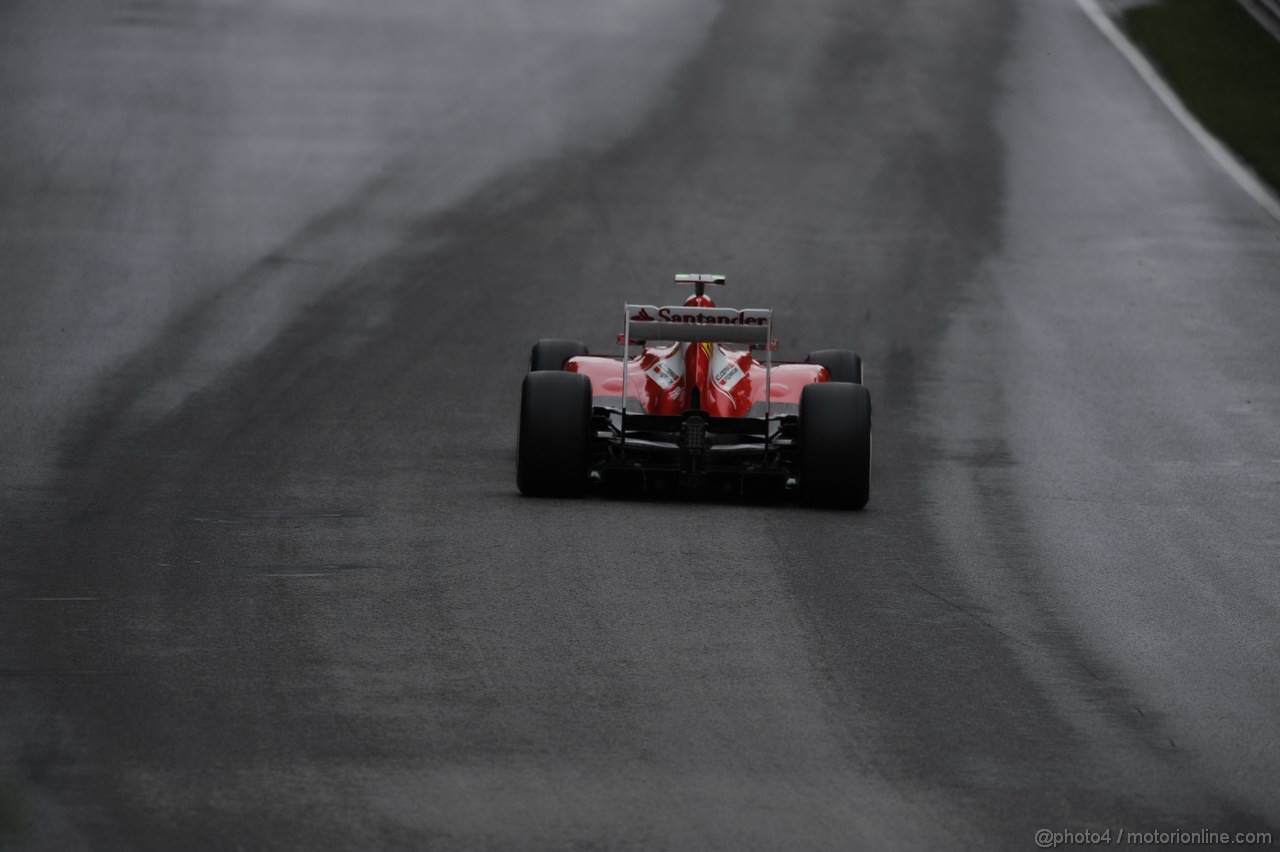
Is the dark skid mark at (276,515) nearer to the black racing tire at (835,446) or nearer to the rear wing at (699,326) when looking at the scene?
the rear wing at (699,326)

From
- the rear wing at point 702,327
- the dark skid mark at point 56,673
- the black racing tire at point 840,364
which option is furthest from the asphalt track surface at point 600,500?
the rear wing at point 702,327

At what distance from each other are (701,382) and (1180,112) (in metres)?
17.8

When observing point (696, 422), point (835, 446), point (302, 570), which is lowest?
point (302, 570)

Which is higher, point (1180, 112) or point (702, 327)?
point (1180, 112)

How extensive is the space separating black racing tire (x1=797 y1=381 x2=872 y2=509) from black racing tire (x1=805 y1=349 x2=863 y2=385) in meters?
2.23

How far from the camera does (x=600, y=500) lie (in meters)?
12.1

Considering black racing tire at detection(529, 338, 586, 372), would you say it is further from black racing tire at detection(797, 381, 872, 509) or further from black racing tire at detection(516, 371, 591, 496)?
black racing tire at detection(797, 381, 872, 509)

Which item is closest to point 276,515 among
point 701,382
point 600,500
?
point 600,500

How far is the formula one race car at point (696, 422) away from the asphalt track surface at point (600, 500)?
1.04 feet

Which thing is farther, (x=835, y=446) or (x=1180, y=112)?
(x=1180, y=112)

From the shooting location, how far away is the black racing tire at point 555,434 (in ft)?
39.0

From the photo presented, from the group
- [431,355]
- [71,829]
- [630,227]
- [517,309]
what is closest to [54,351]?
[431,355]

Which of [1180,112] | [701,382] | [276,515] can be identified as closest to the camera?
[276,515]

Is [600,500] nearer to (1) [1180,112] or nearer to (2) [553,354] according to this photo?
(2) [553,354]
